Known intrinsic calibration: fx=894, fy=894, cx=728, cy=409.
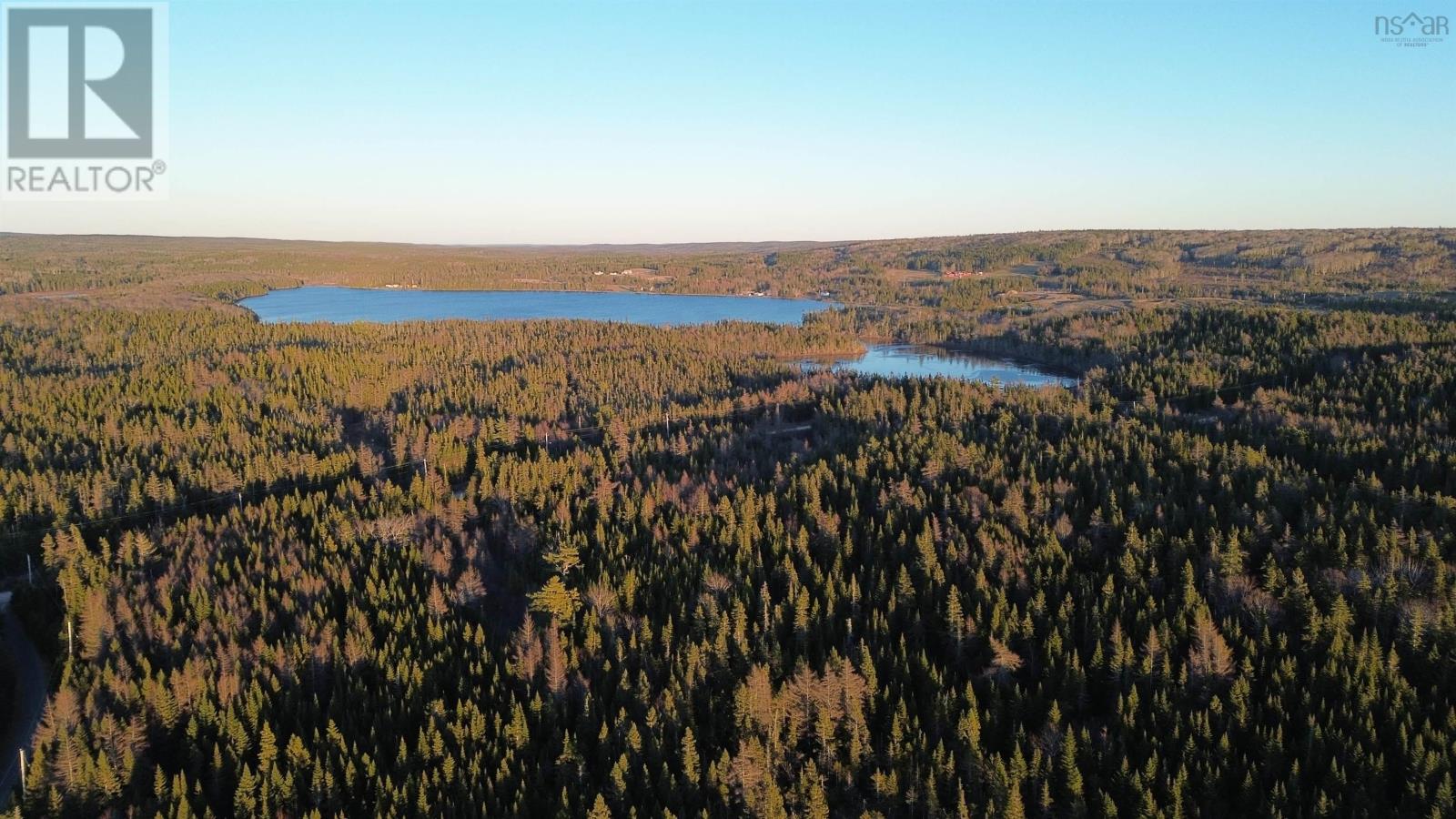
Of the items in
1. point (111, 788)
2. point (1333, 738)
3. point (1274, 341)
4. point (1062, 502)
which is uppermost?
point (1274, 341)

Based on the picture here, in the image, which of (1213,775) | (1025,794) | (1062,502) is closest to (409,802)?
(1025,794)

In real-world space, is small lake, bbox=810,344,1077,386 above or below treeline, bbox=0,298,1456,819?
above

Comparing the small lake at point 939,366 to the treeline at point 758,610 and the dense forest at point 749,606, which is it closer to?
the dense forest at point 749,606

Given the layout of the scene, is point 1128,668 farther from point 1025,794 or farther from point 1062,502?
point 1062,502

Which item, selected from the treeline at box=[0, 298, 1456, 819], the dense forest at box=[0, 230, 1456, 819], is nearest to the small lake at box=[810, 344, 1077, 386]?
the dense forest at box=[0, 230, 1456, 819]

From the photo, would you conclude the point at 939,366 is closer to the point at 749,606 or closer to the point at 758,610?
the point at 758,610

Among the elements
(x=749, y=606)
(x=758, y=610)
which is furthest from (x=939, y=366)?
(x=749, y=606)

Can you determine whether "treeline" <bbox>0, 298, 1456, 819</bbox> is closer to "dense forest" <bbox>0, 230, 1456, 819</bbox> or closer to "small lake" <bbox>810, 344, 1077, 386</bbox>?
"dense forest" <bbox>0, 230, 1456, 819</bbox>
